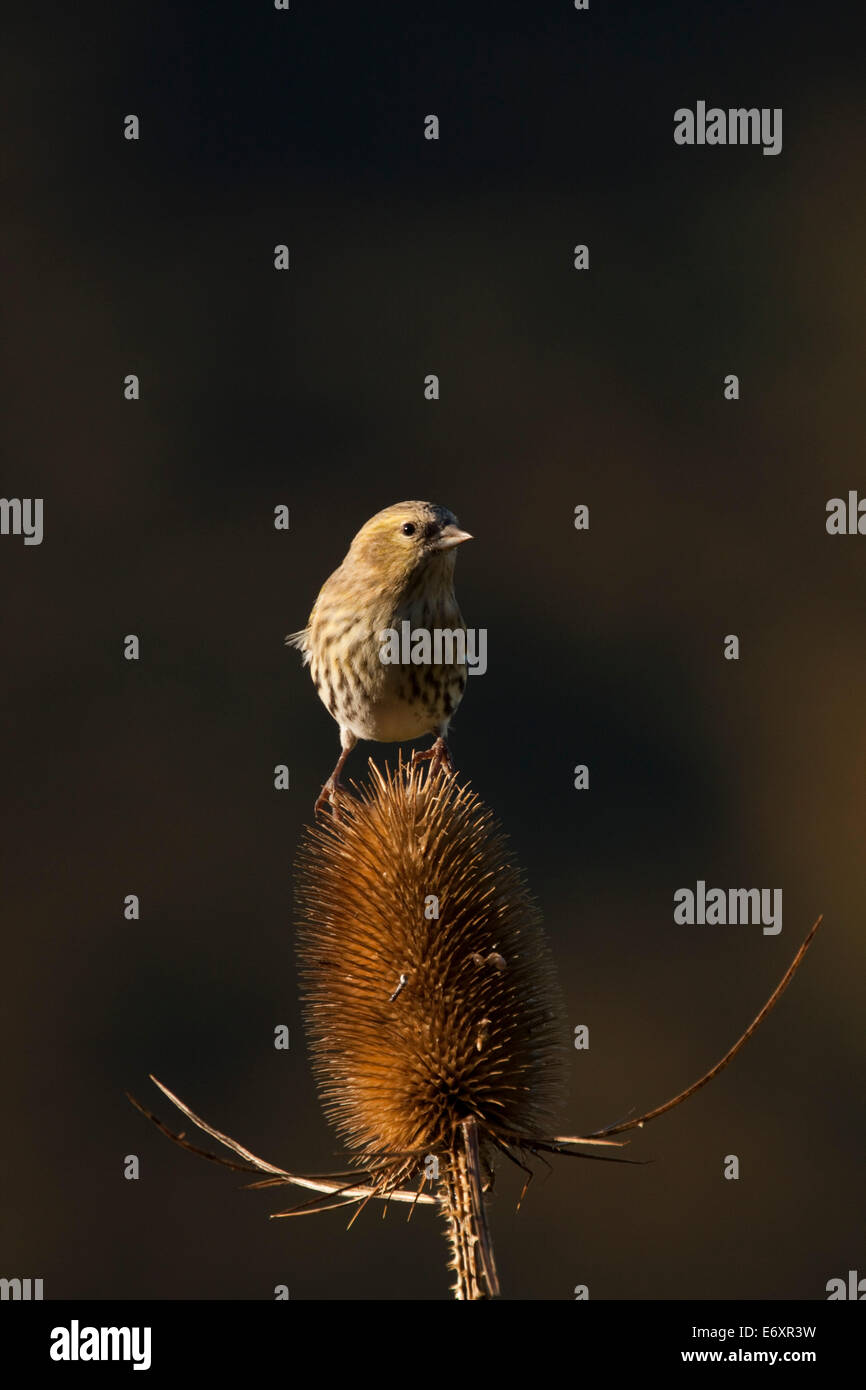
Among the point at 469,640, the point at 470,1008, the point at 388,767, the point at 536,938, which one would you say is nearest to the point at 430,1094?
the point at 470,1008

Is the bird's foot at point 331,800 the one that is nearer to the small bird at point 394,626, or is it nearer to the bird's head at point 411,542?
the small bird at point 394,626

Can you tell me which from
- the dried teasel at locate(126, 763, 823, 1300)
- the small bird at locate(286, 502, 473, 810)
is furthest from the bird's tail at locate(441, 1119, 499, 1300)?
the small bird at locate(286, 502, 473, 810)

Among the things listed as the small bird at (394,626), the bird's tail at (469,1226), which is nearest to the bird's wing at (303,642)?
the small bird at (394,626)

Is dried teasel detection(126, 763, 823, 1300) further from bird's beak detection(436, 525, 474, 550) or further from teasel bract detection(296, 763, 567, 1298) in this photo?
bird's beak detection(436, 525, 474, 550)

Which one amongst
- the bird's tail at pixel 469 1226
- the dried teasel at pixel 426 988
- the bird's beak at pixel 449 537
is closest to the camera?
the bird's tail at pixel 469 1226

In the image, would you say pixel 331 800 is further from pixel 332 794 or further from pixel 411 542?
pixel 411 542
